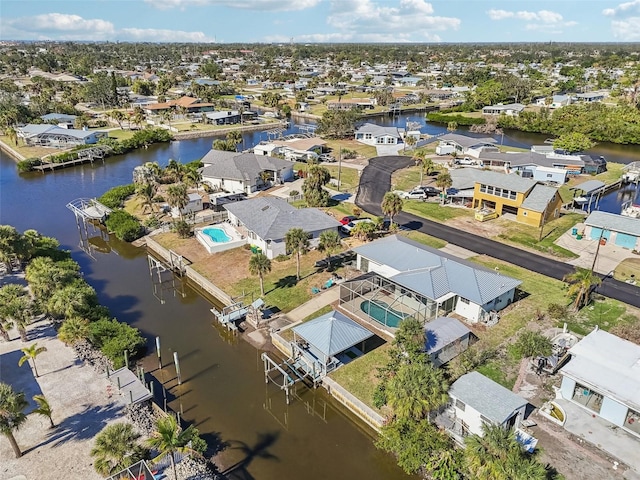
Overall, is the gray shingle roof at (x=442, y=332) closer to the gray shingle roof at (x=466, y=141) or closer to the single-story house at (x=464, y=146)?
the single-story house at (x=464, y=146)

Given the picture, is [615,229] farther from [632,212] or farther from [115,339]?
[115,339]

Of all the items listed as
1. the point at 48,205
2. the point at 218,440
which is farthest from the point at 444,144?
the point at 218,440

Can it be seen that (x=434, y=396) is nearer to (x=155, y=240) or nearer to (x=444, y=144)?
(x=155, y=240)

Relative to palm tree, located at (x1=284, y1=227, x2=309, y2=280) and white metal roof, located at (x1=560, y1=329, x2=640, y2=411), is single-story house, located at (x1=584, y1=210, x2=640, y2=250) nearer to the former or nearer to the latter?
white metal roof, located at (x1=560, y1=329, x2=640, y2=411)

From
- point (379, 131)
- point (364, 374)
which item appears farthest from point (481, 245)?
point (379, 131)

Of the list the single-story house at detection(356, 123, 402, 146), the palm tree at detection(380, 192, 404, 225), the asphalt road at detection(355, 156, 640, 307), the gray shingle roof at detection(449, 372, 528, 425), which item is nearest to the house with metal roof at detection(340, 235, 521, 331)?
the asphalt road at detection(355, 156, 640, 307)

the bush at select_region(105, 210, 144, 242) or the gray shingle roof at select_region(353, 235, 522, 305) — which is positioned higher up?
the gray shingle roof at select_region(353, 235, 522, 305)
